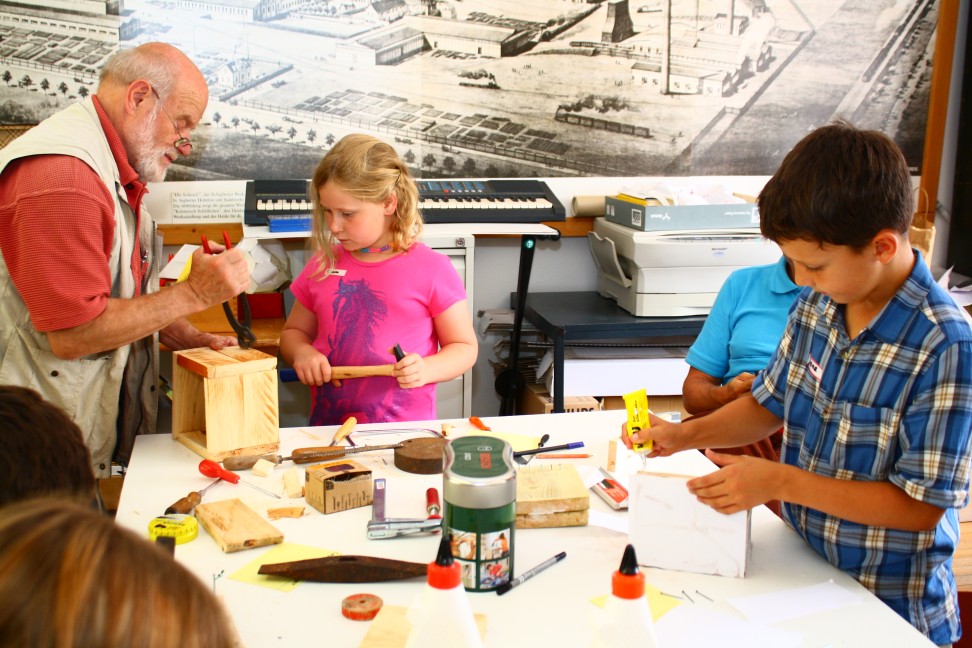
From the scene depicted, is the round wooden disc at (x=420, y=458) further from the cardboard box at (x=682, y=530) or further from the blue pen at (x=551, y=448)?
the cardboard box at (x=682, y=530)

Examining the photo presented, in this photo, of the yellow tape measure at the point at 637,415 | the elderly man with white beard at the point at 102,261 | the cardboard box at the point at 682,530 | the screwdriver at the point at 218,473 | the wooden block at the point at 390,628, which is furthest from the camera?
the elderly man with white beard at the point at 102,261

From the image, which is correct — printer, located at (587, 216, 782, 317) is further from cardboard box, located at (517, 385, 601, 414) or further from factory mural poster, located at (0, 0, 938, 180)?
factory mural poster, located at (0, 0, 938, 180)

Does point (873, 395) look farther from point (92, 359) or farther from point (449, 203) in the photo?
point (449, 203)

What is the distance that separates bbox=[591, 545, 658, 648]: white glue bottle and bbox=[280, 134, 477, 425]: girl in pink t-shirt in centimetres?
135

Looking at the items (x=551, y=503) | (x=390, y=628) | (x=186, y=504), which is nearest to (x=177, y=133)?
(x=186, y=504)

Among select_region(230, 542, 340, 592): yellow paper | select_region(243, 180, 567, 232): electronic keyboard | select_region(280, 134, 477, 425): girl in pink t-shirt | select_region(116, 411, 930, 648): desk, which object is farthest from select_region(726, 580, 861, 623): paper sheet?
select_region(243, 180, 567, 232): electronic keyboard

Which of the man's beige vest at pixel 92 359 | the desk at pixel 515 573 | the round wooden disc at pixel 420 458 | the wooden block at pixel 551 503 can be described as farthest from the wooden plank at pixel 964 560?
the man's beige vest at pixel 92 359

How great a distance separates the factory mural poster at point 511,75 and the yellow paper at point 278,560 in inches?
93.8

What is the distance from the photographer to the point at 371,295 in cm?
238

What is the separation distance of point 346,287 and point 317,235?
0.54 ft

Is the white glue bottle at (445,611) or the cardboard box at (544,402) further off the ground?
the white glue bottle at (445,611)

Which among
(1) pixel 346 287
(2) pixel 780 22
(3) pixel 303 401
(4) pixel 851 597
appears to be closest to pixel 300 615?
(4) pixel 851 597

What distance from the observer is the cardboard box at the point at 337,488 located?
1.55m

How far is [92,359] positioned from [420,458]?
0.80m
